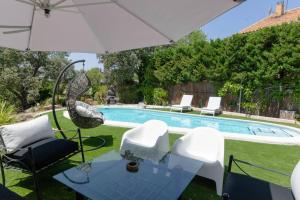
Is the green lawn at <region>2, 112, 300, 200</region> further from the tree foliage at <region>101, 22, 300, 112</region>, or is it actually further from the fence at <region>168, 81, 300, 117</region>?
the tree foliage at <region>101, 22, 300, 112</region>

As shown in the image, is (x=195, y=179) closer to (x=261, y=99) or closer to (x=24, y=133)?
(x=24, y=133)

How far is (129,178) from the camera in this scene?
2.60 m

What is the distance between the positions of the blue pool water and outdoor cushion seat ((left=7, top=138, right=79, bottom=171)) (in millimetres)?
6188

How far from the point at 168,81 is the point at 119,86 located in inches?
156

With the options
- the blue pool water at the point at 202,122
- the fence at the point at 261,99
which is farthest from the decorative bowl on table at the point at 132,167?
the fence at the point at 261,99

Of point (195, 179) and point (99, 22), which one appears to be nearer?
point (99, 22)

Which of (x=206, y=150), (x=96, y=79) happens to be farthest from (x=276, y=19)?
(x=206, y=150)

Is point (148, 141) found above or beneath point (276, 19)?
beneath

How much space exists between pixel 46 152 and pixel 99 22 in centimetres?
209

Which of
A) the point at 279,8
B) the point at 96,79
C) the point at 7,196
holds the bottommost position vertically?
the point at 7,196

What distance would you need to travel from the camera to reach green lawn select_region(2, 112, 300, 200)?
9.93 ft

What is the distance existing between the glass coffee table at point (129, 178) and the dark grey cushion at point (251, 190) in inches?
19.0

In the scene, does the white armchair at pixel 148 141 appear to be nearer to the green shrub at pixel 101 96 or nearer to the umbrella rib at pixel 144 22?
the umbrella rib at pixel 144 22

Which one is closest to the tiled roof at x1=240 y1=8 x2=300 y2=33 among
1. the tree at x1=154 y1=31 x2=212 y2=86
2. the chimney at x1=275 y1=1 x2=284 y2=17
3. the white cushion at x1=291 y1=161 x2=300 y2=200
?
the chimney at x1=275 y1=1 x2=284 y2=17
